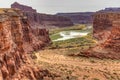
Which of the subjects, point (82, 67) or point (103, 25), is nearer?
point (82, 67)

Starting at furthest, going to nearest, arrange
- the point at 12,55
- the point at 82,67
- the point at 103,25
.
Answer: the point at 103,25 < the point at 82,67 < the point at 12,55

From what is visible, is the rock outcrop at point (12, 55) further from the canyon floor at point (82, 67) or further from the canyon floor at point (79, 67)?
the canyon floor at point (82, 67)

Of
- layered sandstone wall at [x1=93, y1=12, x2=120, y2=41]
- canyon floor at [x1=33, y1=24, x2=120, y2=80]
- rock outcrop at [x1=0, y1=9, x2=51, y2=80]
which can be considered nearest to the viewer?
rock outcrop at [x1=0, y1=9, x2=51, y2=80]

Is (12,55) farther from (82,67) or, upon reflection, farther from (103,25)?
(103,25)

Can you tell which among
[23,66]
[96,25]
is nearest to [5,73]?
[23,66]

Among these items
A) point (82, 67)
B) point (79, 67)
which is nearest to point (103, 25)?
point (82, 67)

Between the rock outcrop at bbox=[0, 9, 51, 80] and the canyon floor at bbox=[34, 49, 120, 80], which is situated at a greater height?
the rock outcrop at bbox=[0, 9, 51, 80]

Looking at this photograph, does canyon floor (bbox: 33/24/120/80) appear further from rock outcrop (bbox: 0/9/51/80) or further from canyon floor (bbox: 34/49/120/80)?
rock outcrop (bbox: 0/9/51/80)

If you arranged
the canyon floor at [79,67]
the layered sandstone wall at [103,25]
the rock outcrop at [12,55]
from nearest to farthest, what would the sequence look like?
the rock outcrop at [12,55] → the canyon floor at [79,67] → the layered sandstone wall at [103,25]

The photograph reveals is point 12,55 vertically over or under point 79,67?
over

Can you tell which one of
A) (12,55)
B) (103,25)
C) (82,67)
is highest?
(12,55)

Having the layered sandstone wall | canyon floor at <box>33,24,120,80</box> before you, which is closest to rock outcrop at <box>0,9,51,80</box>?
canyon floor at <box>33,24,120,80</box>

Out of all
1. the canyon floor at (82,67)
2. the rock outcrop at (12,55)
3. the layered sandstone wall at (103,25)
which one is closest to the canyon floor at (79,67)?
the canyon floor at (82,67)

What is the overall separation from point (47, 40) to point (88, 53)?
1164 inches
